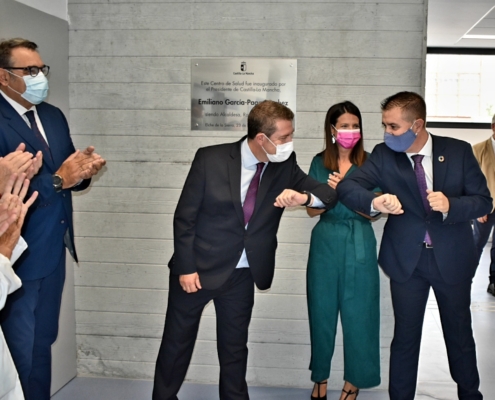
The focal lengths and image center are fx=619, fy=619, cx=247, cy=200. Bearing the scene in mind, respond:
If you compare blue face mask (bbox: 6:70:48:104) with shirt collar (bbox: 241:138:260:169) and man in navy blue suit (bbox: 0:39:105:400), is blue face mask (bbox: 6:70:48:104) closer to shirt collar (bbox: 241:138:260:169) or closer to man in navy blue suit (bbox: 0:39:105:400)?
man in navy blue suit (bbox: 0:39:105:400)

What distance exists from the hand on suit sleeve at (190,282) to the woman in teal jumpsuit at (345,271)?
0.83 meters

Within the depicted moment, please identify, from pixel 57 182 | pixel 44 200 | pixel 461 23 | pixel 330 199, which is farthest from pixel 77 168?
pixel 461 23

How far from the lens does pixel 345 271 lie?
347cm

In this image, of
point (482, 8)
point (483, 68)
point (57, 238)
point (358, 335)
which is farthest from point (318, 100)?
point (483, 68)

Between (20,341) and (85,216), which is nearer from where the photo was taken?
(20,341)

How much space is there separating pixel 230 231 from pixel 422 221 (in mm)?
969

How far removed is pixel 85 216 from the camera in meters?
4.06

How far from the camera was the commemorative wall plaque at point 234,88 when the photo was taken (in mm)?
3836

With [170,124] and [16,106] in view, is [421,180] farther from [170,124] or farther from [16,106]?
[16,106]

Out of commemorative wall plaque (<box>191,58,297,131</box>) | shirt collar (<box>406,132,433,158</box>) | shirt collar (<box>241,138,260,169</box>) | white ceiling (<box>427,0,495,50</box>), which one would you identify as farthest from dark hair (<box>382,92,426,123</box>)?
white ceiling (<box>427,0,495,50</box>)

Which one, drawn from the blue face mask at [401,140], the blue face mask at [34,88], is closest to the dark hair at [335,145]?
the blue face mask at [401,140]

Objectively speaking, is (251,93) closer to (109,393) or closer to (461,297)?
(461,297)

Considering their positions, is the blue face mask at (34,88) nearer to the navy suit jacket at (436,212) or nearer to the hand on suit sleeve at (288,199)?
the hand on suit sleeve at (288,199)

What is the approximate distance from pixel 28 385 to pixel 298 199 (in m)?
1.53
